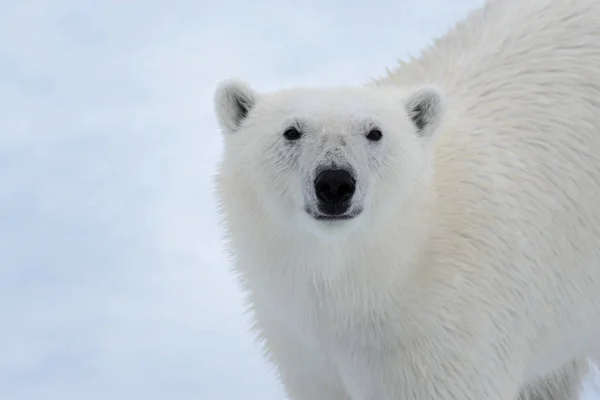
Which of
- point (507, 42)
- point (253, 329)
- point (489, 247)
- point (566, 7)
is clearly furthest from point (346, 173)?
point (566, 7)

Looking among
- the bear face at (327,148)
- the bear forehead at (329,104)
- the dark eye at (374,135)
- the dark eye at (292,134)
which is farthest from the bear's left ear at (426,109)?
the dark eye at (292,134)

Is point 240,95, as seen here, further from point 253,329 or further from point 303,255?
point 253,329

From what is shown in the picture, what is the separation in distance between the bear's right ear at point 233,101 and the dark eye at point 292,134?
0.43 metres

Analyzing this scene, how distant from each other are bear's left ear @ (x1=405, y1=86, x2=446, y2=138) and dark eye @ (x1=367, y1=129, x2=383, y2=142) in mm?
351

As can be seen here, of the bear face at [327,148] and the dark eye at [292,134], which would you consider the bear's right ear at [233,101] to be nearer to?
the bear face at [327,148]

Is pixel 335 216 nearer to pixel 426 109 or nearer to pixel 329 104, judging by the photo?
pixel 329 104

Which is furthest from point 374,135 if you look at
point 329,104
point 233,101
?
point 233,101

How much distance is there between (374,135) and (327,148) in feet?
0.91

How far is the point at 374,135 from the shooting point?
3934 millimetres

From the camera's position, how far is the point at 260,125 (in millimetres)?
4160

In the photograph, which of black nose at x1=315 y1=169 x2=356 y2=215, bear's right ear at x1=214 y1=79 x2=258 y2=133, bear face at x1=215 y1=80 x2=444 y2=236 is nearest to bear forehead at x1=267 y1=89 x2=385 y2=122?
bear face at x1=215 y1=80 x2=444 y2=236

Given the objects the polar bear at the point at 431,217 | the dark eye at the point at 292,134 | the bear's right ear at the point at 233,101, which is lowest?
the polar bear at the point at 431,217

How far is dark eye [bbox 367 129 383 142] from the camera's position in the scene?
3914mm

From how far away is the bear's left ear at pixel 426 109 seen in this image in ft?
13.9
